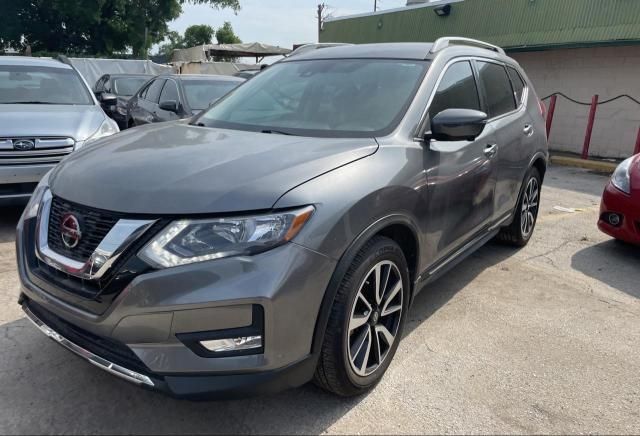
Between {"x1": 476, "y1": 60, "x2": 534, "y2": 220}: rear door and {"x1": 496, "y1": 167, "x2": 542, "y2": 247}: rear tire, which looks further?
{"x1": 496, "y1": 167, "x2": 542, "y2": 247}: rear tire

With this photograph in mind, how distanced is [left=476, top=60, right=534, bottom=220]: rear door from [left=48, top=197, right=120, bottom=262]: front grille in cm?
274

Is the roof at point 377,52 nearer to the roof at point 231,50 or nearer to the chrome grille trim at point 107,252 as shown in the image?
the chrome grille trim at point 107,252

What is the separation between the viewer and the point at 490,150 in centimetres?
354

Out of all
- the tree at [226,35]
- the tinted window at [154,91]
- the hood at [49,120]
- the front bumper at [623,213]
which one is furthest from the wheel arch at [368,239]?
the tree at [226,35]

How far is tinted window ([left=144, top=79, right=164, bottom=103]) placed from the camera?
8555 mm

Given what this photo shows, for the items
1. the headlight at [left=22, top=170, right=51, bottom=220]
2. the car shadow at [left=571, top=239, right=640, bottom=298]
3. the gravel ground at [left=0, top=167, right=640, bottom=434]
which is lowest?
the car shadow at [left=571, top=239, right=640, bottom=298]

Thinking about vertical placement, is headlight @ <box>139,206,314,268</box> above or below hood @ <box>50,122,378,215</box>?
below

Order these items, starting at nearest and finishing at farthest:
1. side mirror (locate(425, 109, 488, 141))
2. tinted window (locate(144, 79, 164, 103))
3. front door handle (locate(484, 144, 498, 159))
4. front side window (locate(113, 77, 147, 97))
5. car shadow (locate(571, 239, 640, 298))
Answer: side mirror (locate(425, 109, 488, 141))
front door handle (locate(484, 144, 498, 159))
car shadow (locate(571, 239, 640, 298))
tinted window (locate(144, 79, 164, 103))
front side window (locate(113, 77, 147, 97))

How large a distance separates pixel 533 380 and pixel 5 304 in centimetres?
328

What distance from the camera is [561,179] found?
8.97 meters

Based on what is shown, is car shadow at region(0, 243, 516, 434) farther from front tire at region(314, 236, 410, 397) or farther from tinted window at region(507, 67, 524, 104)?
tinted window at region(507, 67, 524, 104)

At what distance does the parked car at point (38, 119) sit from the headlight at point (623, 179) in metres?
4.96

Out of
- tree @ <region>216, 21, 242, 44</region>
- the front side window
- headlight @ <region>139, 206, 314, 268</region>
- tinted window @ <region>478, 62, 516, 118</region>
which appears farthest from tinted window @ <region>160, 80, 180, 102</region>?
tree @ <region>216, 21, 242, 44</region>

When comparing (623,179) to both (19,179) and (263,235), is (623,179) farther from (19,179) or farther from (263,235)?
(19,179)
